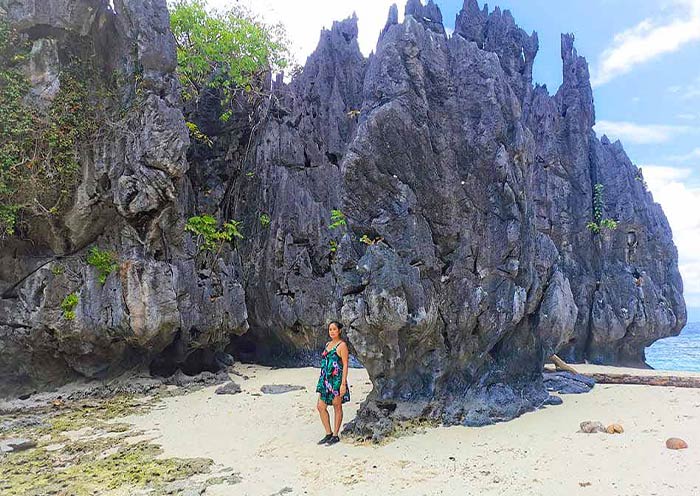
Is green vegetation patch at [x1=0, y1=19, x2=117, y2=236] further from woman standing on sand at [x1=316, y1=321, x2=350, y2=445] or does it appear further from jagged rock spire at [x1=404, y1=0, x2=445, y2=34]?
woman standing on sand at [x1=316, y1=321, x2=350, y2=445]

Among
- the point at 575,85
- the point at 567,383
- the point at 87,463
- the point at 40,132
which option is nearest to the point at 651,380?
the point at 567,383

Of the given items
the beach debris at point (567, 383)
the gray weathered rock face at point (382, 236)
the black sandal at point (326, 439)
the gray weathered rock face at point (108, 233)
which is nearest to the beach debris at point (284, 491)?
the black sandal at point (326, 439)

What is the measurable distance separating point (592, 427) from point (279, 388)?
24.0 ft

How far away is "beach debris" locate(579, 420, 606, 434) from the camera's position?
262 inches

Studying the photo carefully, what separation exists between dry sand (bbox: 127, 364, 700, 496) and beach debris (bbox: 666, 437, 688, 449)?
3.3 inches

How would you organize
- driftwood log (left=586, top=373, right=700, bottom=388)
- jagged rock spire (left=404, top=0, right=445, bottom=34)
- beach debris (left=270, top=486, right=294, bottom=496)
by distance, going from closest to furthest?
beach debris (left=270, top=486, right=294, bottom=496) → jagged rock spire (left=404, top=0, right=445, bottom=34) → driftwood log (left=586, top=373, right=700, bottom=388)

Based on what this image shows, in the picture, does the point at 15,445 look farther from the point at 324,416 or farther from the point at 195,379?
the point at 195,379

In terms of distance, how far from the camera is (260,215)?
18.3m

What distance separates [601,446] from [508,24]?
23037mm

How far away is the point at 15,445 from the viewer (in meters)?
7.72

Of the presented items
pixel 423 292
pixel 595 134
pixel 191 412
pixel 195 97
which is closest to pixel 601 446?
pixel 423 292

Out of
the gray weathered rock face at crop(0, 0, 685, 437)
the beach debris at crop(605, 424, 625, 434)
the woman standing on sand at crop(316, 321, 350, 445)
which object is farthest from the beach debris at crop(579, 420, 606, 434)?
the woman standing on sand at crop(316, 321, 350, 445)

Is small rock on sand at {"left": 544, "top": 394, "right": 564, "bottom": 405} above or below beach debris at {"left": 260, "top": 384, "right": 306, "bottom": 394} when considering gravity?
above

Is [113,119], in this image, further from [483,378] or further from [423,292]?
[483,378]
